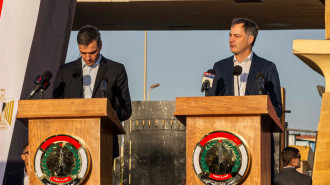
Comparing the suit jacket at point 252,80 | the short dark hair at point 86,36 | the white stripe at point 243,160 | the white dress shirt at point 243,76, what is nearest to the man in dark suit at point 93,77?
the short dark hair at point 86,36

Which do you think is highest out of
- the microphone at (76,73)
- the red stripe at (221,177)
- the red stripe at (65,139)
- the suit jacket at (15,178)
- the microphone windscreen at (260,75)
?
the microphone at (76,73)

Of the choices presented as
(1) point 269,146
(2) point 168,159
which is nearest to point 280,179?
(1) point 269,146

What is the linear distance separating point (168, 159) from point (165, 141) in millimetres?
398

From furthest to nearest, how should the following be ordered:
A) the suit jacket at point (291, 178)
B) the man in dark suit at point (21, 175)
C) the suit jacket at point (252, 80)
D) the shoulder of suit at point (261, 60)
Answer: the suit jacket at point (291, 178)
the man in dark suit at point (21, 175)
the shoulder of suit at point (261, 60)
the suit jacket at point (252, 80)

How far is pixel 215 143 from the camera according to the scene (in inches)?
229

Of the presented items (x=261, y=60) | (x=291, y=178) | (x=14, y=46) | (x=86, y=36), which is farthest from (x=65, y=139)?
(x=291, y=178)

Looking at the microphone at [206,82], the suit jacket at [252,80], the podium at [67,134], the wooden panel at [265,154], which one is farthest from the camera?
the suit jacket at [252,80]

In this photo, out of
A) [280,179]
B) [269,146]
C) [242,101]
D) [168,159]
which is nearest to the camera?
[242,101]

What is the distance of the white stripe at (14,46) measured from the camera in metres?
10.0

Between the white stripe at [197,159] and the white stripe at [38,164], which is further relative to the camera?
the white stripe at [38,164]

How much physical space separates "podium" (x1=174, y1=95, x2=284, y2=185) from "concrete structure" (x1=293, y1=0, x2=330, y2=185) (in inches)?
52.0

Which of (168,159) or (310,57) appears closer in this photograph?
(310,57)

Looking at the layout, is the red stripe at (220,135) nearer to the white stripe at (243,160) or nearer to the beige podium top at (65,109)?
the white stripe at (243,160)

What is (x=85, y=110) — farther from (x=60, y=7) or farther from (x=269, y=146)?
(x=60, y=7)
